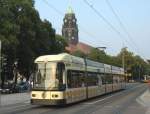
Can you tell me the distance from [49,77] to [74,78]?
277cm

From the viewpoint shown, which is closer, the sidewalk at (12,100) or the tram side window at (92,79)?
the tram side window at (92,79)

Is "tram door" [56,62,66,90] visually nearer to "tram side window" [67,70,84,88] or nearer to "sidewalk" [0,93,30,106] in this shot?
"tram side window" [67,70,84,88]

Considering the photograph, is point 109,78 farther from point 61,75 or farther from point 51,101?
point 51,101

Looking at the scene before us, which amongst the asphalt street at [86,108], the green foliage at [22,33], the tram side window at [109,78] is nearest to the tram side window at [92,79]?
the asphalt street at [86,108]

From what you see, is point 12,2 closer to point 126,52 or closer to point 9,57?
point 9,57

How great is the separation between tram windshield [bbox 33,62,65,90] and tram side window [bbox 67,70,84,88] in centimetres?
89

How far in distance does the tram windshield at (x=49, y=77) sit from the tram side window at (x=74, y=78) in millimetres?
887

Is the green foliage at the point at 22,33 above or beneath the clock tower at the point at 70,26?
beneath

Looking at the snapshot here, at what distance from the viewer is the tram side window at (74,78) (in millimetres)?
28416

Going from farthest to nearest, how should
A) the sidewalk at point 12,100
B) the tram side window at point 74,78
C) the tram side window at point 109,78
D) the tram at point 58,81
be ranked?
the tram side window at point 109,78 → the sidewalk at point 12,100 → the tram side window at point 74,78 → the tram at point 58,81

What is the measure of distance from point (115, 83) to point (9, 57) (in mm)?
16208

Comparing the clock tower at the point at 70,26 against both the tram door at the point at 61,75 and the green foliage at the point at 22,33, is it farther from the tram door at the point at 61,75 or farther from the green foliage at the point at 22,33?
the tram door at the point at 61,75

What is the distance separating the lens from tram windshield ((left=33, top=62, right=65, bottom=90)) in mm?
27203

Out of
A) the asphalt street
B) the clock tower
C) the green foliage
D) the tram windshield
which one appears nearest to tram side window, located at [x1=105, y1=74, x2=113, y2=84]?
the asphalt street
